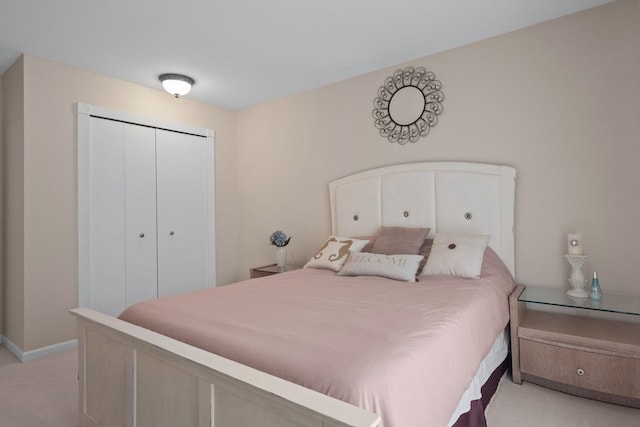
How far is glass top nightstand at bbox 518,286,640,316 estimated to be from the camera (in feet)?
6.43

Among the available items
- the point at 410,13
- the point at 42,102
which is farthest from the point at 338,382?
the point at 42,102

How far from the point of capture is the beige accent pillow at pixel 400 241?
272cm

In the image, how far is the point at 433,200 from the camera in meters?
2.92

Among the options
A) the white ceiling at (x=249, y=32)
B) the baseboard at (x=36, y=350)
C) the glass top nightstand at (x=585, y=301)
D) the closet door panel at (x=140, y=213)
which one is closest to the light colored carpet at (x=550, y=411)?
the glass top nightstand at (x=585, y=301)

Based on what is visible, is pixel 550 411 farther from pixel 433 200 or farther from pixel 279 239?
pixel 279 239

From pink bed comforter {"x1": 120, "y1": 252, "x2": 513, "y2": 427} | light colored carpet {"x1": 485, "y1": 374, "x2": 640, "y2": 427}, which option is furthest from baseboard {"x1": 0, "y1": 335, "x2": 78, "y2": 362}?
light colored carpet {"x1": 485, "y1": 374, "x2": 640, "y2": 427}

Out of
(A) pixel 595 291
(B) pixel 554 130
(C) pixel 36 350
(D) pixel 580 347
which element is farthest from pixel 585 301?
(C) pixel 36 350

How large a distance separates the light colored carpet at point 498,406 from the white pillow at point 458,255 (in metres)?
0.74

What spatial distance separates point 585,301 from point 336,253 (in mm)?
1678

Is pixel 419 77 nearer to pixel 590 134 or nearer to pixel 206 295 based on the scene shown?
pixel 590 134

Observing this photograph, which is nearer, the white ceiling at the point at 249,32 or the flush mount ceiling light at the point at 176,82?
the white ceiling at the point at 249,32

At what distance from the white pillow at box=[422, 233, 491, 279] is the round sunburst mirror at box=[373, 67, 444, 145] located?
0.98m

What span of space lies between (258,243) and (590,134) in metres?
3.37

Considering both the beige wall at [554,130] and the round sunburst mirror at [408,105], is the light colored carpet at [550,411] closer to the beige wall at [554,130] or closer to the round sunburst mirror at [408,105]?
the beige wall at [554,130]
